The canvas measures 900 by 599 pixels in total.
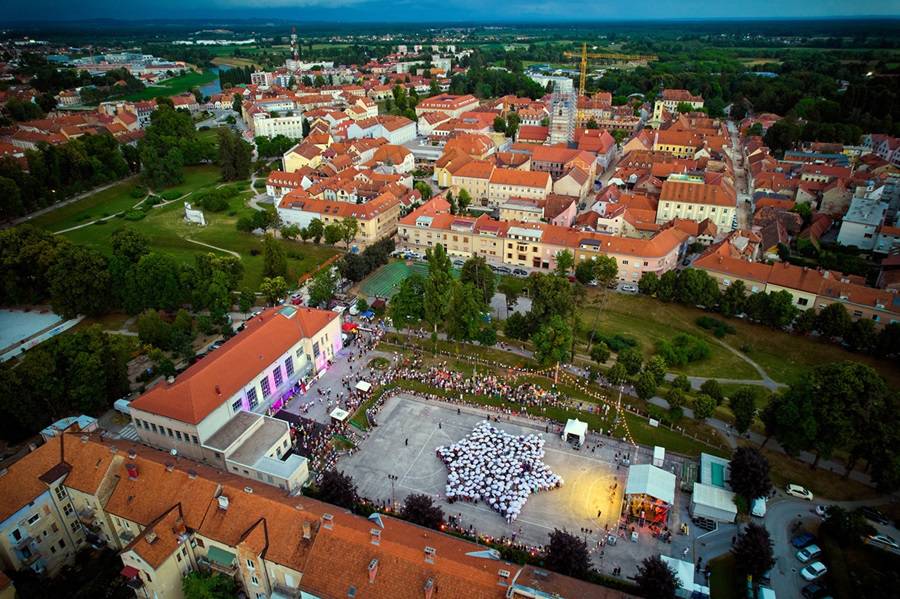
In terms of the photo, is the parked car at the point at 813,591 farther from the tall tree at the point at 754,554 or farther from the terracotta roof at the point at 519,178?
the terracotta roof at the point at 519,178

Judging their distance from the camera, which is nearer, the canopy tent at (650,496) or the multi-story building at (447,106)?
the canopy tent at (650,496)

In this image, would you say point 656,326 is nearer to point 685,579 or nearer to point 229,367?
point 685,579

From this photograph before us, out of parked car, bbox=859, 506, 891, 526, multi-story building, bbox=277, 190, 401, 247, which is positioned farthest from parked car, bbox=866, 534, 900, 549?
multi-story building, bbox=277, 190, 401, 247

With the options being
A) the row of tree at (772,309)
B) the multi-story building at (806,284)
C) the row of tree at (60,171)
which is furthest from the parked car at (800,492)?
the row of tree at (60,171)

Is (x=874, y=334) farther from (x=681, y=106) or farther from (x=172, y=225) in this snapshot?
(x=681, y=106)

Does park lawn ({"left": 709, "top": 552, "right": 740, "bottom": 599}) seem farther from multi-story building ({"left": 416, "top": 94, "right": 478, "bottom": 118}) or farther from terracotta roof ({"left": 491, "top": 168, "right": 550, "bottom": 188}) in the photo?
multi-story building ({"left": 416, "top": 94, "right": 478, "bottom": 118})

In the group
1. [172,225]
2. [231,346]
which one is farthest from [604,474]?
[172,225]
